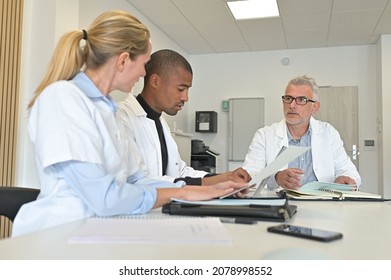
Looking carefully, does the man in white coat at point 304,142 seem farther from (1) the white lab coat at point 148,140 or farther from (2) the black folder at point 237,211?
(2) the black folder at point 237,211

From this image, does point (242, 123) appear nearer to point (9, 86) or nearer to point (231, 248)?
point (9, 86)

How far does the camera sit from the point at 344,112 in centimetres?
517

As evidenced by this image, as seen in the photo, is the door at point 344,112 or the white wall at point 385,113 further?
the door at point 344,112

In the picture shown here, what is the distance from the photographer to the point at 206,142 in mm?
5727

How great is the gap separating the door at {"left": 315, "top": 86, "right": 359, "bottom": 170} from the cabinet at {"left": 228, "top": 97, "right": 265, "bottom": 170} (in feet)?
2.86

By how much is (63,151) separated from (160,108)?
3.82 ft

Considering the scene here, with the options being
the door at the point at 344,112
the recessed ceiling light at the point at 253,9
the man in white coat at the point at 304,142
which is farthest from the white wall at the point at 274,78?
the man in white coat at the point at 304,142

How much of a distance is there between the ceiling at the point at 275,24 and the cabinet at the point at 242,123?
2.67 feet

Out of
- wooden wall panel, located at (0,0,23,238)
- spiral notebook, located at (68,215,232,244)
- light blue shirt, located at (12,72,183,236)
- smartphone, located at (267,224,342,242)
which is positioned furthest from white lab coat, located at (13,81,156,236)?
wooden wall panel, located at (0,0,23,238)

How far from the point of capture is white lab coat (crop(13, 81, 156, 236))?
0.88 meters

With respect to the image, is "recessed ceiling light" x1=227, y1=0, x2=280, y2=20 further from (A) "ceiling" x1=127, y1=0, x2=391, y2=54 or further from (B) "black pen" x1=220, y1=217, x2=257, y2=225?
(B) "black pen" x1=220, y1=217, x2=257, y2=225

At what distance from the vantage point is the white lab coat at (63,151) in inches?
34.6
